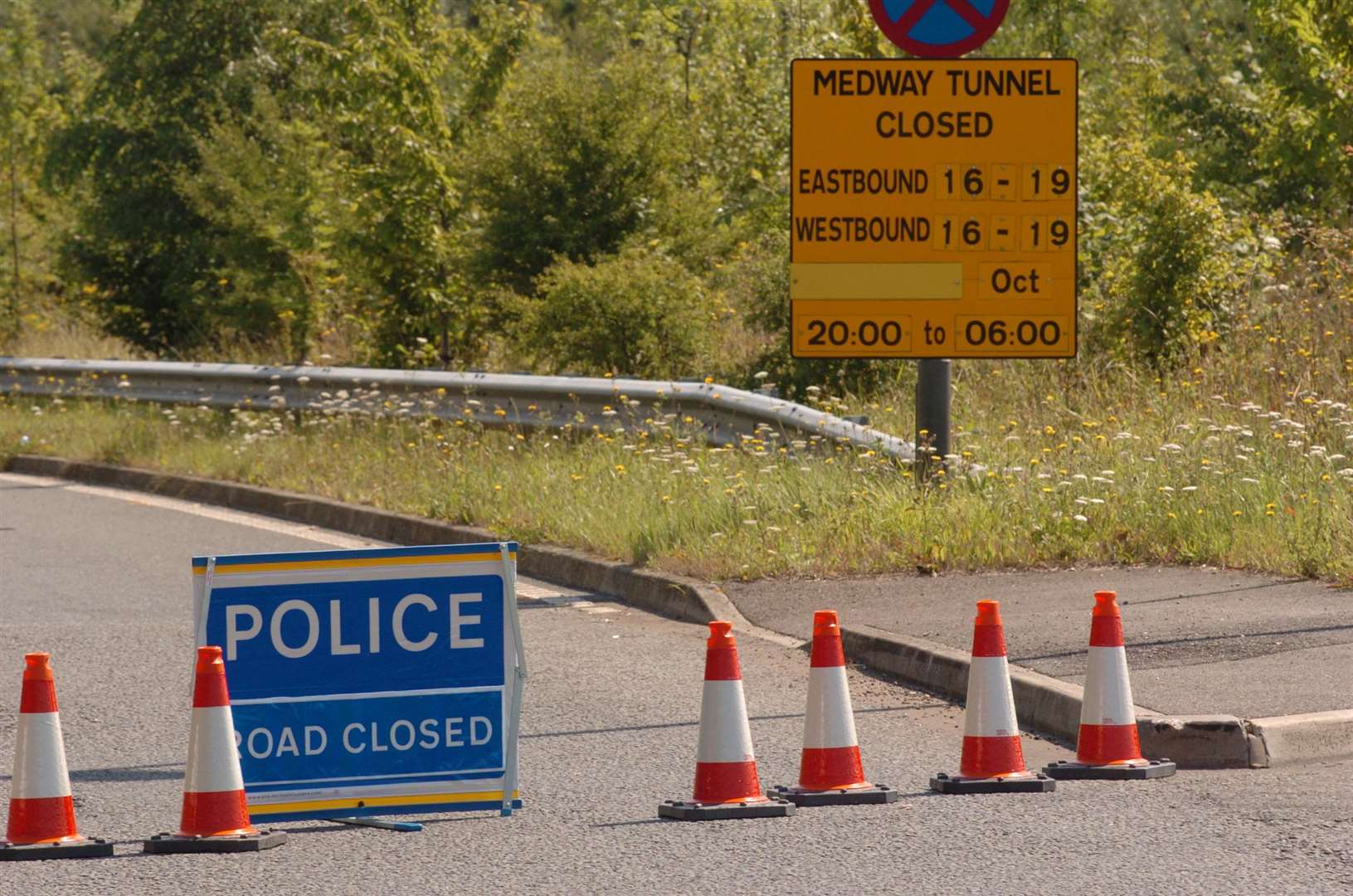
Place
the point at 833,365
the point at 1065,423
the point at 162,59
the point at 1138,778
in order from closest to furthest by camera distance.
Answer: the point at 1138,778, the point at 1065,423, the point at 833,365, the point at 162,59

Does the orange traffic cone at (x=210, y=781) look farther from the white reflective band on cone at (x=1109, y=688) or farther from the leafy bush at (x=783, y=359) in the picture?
the leafy bush at (x=783, y=359)

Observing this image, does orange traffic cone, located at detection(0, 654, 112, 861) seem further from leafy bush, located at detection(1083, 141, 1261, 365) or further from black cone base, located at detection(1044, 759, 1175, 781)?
leafy bush, located at detection(1083, 141, 1261, 365)

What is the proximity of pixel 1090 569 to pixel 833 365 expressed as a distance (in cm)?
553

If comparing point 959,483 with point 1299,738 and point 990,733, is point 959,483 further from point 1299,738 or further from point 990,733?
point 990,733

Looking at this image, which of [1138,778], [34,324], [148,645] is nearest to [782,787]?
[1138,778]

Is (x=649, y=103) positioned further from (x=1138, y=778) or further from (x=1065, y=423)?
(x=1138, y=778)

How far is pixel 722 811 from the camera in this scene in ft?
18.2

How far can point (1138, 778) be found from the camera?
236 inches

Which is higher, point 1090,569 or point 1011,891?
point 1090,569

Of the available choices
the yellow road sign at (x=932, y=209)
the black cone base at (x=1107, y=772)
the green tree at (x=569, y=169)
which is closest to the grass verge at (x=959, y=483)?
the yellow road sign at (x=932, y=209)

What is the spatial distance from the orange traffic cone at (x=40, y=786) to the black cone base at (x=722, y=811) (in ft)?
5.28

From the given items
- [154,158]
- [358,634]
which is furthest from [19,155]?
[358,634]

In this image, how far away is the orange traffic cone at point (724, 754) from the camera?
18.4 ft

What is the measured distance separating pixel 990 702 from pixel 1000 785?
0.26m
